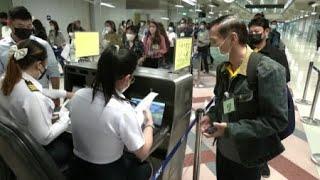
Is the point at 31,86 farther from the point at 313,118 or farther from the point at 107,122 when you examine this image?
the point at 313,118

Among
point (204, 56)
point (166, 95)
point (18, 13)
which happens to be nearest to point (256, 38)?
point (166, 95)

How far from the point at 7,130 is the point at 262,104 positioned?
1.19 metres

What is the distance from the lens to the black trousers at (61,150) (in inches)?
72.2

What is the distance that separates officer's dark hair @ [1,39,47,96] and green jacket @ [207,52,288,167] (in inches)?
43.8

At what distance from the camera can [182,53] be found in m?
4.16

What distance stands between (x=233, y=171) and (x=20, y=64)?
1409mm

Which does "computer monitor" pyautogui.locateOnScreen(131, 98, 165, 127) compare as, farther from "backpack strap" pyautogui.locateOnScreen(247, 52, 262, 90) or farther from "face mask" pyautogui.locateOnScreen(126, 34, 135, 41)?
"face mask" pyautogui.locateOnScreen(126, 34, 135, 41)

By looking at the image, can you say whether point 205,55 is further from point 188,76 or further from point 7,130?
point 7,130

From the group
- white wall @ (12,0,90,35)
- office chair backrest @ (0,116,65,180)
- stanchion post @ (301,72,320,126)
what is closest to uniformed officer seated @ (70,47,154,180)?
office chair backrest @ (0,116,65,180)

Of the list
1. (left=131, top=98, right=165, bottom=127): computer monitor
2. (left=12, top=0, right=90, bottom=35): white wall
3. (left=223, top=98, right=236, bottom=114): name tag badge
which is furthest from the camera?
(left=12, top=0, right=90, bottom=35): white wall

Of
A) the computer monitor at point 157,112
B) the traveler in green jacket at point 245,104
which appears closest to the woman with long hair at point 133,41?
the computer monitor at point 157,112

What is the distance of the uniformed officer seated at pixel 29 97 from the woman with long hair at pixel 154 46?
10.9ft

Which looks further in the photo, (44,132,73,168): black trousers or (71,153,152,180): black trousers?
(44,132,73,168): black trousers

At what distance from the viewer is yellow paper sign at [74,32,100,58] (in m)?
3.34
